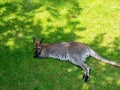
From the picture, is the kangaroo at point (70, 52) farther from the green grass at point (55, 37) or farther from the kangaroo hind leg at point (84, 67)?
the green grass at point (55, 37)

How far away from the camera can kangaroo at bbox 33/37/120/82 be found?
31.2ft

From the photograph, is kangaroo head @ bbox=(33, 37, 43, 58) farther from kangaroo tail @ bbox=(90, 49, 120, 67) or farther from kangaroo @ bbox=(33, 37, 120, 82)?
kangaroo tail @ bbox=(90, 49, 120, 67)

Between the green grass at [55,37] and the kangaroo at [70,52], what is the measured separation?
158mm

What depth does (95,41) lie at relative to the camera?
10.8 m

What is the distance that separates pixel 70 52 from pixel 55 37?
4.79 feet

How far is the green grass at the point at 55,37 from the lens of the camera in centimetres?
920

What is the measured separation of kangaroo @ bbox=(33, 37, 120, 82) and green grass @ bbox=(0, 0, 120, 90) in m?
0.16

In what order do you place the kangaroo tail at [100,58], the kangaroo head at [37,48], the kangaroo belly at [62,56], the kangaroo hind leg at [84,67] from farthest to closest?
1. the kangaroo head at [37,48]
2. the kangaroo belly at [62,56]
3. the kangaroo tail at [100,58]
4. the kangaroo hind leg at [84,67]

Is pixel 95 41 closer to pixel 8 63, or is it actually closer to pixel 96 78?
pixel 96 78

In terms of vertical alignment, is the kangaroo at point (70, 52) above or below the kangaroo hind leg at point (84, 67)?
above

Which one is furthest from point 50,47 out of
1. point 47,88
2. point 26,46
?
point 47,88

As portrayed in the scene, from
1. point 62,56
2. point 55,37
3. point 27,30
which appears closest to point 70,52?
point 62,56

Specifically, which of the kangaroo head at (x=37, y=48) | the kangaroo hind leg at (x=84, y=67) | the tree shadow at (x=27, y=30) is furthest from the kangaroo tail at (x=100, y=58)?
the kangaroo head at (x=37, y=48)

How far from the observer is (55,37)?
437 inches
